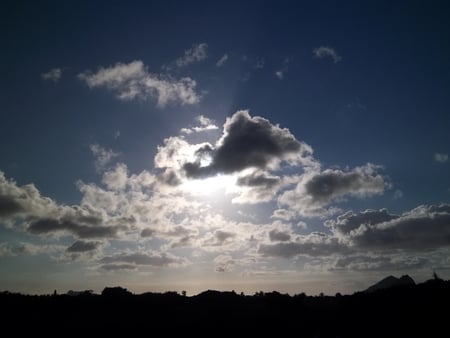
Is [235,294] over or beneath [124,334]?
over

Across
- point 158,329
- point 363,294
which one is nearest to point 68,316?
point 158,329

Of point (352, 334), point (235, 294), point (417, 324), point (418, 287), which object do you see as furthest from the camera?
point (235, 294)

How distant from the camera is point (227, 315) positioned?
309 feet

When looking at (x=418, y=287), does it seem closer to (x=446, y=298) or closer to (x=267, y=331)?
(x=446, y=298)

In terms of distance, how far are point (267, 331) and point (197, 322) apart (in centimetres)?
1615

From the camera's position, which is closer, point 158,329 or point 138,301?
point 158,329

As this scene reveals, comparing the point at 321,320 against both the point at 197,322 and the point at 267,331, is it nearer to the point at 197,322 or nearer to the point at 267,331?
the point at 267,331

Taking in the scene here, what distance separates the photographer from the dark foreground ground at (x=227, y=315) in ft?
259

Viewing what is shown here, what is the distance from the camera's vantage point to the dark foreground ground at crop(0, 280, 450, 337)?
78.8 meters

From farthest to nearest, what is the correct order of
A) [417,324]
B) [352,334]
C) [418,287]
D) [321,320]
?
[321,320]
[418,287]
[352,334]
[417,324]

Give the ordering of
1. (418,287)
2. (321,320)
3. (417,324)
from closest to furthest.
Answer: (417,324), (418,287), (321,320)

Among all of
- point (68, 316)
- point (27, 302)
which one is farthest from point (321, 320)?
point (27, 302)

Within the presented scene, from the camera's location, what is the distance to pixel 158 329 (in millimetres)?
84688

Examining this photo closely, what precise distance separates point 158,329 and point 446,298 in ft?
198
